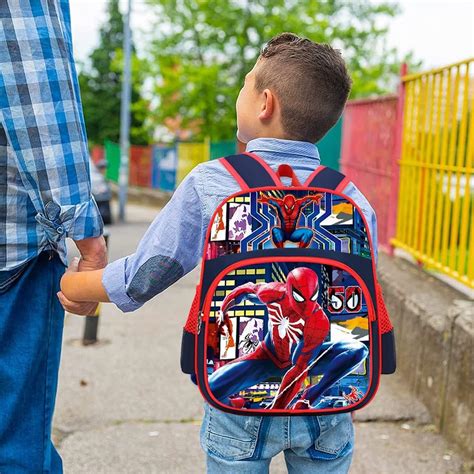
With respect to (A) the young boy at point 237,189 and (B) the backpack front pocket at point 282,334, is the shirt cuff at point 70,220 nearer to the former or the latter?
(A) the young boy at point 237,189

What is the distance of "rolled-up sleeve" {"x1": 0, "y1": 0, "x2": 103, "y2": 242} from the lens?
192cm

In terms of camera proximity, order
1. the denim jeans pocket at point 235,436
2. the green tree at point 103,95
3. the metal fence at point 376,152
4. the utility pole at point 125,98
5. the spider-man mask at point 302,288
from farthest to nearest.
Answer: the green tree at point 103,95, the utility pole at point 125,98, the metal fence at point 376,152, the denim jeans pocket at point 235,436, the spider-man mask at point 302,288

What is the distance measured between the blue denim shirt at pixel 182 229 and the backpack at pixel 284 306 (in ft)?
0.22

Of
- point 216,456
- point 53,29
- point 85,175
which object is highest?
point 53,29

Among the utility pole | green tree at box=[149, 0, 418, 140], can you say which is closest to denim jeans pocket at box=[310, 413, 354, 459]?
the utility pole

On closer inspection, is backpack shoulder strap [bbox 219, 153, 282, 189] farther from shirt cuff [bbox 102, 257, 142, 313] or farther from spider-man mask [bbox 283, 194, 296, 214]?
shirt cuff [bbox 102, 257, 142, 313]

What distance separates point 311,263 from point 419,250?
3.95m

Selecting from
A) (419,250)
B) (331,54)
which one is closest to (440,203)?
(419,250)

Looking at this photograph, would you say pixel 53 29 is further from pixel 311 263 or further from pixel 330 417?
pixel 330 417

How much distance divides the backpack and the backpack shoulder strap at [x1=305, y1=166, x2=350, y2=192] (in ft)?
0.08

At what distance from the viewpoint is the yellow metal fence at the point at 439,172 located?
4.58 meters

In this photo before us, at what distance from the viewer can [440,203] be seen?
16.6ft

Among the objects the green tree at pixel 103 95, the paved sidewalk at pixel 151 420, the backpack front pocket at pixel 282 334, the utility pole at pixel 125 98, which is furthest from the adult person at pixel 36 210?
the green tree at pixel 103 95

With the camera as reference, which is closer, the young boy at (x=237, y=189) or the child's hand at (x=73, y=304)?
the young boy at (x=237, y=189)
